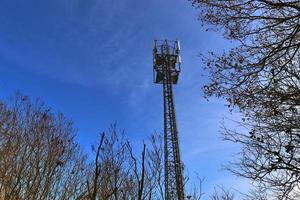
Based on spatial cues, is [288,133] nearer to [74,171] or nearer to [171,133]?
[74,171]

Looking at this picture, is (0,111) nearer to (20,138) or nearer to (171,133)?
(20,138)

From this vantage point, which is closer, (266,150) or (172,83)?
(266,150)

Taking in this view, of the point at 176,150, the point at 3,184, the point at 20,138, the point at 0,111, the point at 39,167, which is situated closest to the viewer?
the point at 3,184

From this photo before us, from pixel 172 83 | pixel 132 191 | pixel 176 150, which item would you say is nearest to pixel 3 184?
pixel 132 191

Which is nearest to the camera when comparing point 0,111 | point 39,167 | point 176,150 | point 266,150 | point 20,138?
point 266,150

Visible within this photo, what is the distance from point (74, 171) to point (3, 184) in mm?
2587

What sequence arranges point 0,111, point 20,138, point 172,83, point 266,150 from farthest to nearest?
point 172,83 → point 0,111 → point 20,138 → point 266,150

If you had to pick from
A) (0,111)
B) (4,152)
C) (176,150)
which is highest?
(176,150)

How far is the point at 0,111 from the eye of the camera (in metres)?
12.2

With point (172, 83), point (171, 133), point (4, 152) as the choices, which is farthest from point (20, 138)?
point (172, 83)

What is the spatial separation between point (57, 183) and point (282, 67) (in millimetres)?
7812

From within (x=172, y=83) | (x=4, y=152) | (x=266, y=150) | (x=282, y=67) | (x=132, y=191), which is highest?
(x=172, y=83)

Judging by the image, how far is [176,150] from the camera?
63.5 feet

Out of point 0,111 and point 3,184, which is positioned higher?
point 0,111
